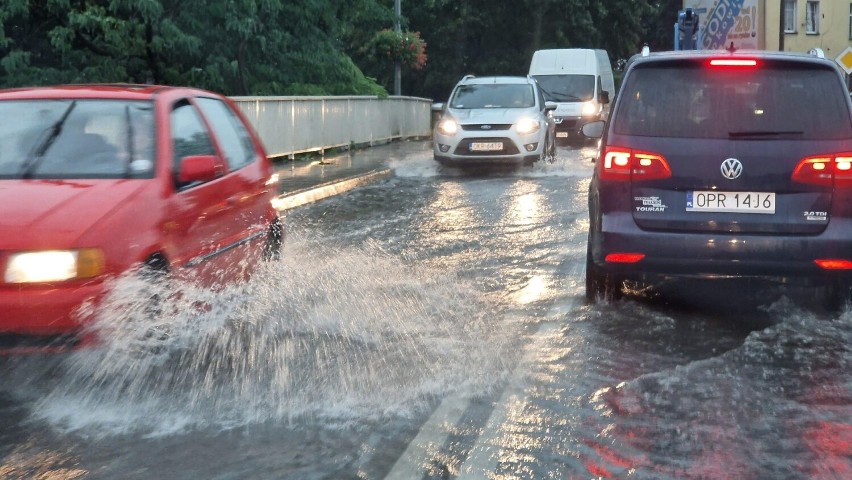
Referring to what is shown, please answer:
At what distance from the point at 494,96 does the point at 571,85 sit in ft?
33.8

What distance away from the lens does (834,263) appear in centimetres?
692

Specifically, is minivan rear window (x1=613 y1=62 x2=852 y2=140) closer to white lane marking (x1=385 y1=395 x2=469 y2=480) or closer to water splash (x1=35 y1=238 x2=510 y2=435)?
water splash (x1=35 y1=238 x2=510 y2=435)

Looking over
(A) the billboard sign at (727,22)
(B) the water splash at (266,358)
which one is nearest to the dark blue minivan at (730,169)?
(B) the water splash at (266,358)

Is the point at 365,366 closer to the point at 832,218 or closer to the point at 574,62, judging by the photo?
the point at 832,218

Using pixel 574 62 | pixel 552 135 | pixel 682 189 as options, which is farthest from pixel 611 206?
pixel 574 62

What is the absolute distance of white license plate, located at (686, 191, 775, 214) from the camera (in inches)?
273

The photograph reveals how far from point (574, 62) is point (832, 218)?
85.3 ft

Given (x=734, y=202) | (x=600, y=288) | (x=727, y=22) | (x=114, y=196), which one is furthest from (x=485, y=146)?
(x=727, y=22)

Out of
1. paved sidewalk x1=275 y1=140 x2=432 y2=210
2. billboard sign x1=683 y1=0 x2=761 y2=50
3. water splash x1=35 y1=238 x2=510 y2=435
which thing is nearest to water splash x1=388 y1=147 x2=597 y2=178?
paved sidewalk x1=275 y1=140 x2=432 y2=210

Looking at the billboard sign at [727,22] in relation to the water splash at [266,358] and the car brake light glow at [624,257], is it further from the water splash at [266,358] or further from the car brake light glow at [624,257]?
the water splash at [266,358]

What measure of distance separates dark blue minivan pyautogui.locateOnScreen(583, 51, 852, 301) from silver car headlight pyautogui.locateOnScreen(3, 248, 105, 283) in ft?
10.00

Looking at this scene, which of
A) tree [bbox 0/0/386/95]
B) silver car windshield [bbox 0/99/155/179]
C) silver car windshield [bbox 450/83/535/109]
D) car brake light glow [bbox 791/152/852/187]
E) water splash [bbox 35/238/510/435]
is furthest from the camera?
silver car windshield [bbox 450/83/535/109]

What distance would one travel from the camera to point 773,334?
6.98 m

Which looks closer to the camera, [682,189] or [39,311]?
[39,311]
